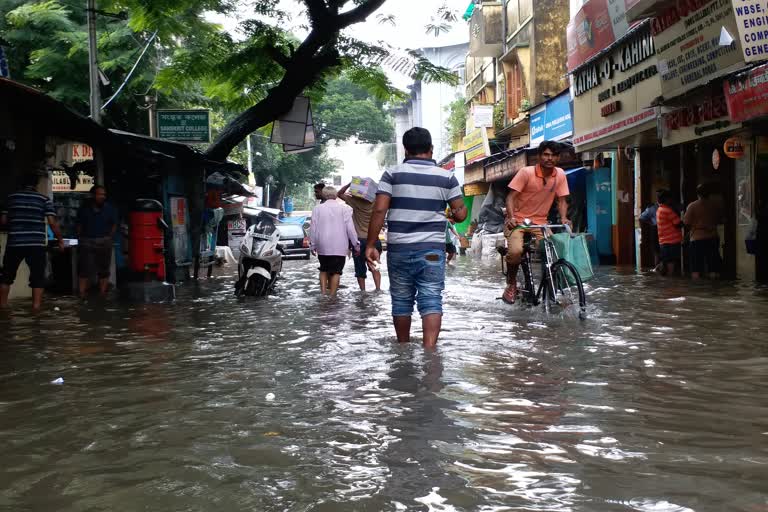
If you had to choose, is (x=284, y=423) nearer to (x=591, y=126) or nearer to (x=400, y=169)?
(x=400, y=169)

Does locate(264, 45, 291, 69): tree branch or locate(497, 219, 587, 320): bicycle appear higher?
locate(264, 45, 291, 69): tree branch

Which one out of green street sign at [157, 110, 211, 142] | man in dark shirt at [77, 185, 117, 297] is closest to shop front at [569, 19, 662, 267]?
green street sign at [157, 110, 211, 142]

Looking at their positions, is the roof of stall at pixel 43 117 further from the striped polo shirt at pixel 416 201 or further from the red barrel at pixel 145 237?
the striped polo shirt at pixel 416 201

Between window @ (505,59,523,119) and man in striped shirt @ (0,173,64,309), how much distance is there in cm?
2368

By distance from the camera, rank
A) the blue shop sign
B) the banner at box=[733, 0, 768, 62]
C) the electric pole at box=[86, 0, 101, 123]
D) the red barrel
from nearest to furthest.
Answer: the banner at box=[733, 0, 768, 62]
the red barrel
the electric pole at box=[86, 0, 101, 123]
the blue shop sign

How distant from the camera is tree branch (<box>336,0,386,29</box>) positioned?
1588cm

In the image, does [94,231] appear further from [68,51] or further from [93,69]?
[68,51]

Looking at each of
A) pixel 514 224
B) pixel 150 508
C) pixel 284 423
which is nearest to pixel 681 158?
pixel 514 224

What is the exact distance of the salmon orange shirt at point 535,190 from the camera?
9.05 metres

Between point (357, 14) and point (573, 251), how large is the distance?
8.67m

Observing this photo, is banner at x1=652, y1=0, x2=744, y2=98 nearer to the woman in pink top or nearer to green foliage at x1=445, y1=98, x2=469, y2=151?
the woman in pink top

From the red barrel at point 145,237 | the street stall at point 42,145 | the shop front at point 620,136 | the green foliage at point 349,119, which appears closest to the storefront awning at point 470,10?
the shop front at point 620,136

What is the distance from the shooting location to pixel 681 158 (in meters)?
18.2

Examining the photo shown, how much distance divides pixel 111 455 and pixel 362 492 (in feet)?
4.29
